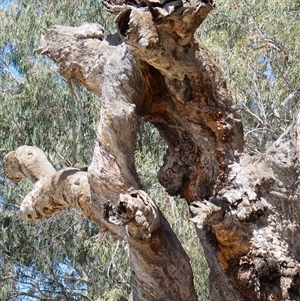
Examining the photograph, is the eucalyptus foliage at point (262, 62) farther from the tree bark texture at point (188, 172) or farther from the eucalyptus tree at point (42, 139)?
the tree bark texture at point (188, 172)

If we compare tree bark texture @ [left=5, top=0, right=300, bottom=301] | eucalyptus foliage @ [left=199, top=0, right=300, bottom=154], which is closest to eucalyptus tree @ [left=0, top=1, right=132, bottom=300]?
eucalyptus foliage @ [left=199, top=0, right=300, bottom=154]

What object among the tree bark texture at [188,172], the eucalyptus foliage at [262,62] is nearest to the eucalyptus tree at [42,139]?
the eucalyptus foliage at [262,62]

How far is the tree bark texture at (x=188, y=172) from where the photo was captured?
2395 mm

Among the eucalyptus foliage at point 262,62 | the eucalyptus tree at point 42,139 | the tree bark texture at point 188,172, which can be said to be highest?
the tree bark texture at point 188,172

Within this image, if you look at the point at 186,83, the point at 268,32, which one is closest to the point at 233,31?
the point at 268,32

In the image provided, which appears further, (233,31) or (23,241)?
(23,241)

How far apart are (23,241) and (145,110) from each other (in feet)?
18.0

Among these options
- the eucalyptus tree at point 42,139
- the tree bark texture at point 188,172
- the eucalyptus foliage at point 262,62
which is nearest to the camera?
the tree bark texture at point 188,172

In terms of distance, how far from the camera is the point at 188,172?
2711 mm

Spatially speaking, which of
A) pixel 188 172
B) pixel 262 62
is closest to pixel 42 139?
pixel 262 62

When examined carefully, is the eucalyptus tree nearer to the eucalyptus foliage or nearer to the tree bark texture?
the eucalyptus foliage

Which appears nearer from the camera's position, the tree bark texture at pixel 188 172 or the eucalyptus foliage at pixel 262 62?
the tree bark texture at pixel 188 172

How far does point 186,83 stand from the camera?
8.30ft

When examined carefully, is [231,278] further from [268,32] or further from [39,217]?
[268,32]
